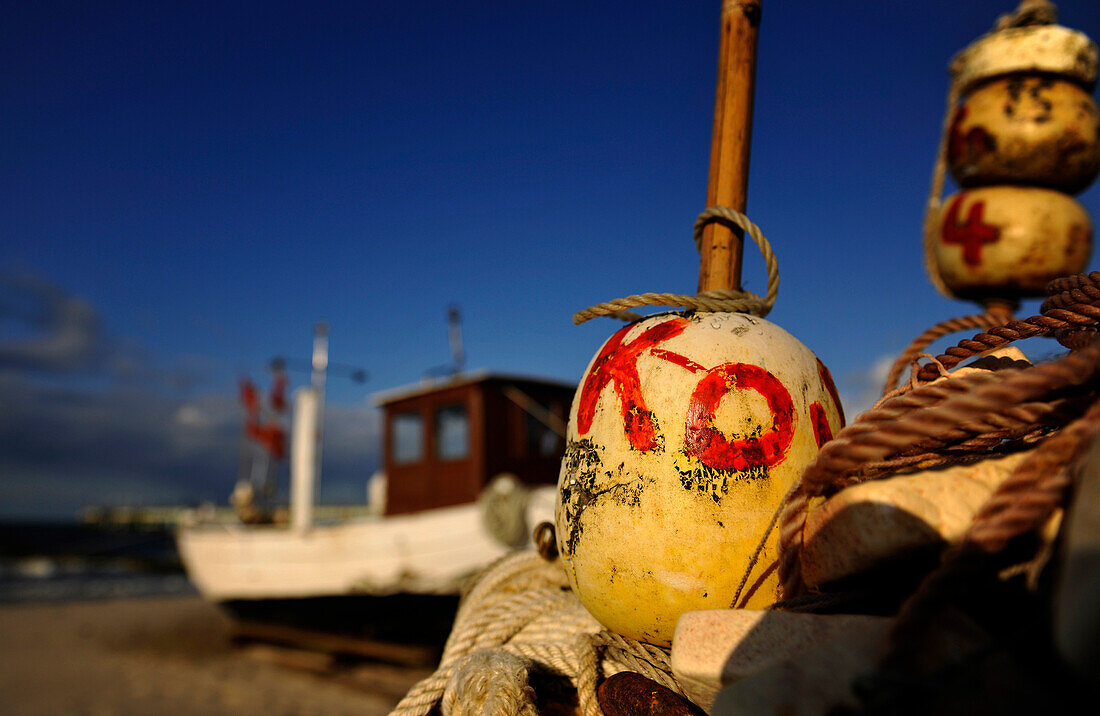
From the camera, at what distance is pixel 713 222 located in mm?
1819

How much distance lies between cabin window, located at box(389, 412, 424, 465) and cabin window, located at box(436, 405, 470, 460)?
37 cm

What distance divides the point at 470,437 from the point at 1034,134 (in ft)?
24.8

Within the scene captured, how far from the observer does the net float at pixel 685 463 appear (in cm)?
136

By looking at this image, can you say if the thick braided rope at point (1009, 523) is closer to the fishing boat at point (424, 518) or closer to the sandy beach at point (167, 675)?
the fishing boat at point (424, 518)

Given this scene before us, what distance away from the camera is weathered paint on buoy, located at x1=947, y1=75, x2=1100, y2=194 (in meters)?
4.04

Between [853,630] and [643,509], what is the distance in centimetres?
53

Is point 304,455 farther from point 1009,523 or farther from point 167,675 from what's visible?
point 1009,523

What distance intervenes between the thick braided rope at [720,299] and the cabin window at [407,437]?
927 cm

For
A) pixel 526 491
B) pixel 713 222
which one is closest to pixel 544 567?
pixel 713 222

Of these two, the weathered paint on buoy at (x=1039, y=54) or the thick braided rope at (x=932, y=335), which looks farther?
the weathered paint on buoy at (x=1039, y=54)

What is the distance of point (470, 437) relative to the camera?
389 inches

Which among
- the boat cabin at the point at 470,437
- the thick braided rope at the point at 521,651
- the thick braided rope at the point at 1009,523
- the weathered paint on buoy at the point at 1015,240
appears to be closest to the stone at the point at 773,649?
the thick braided rope at the point at 1009,523

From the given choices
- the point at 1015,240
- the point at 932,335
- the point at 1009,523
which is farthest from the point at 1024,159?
the point at 1009,523

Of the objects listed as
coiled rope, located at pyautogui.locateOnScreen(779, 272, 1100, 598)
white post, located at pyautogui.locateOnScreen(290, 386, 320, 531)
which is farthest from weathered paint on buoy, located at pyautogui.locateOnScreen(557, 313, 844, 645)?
white post, located at pyautogui.locateOnScreen(290, 386, 320, 531)
